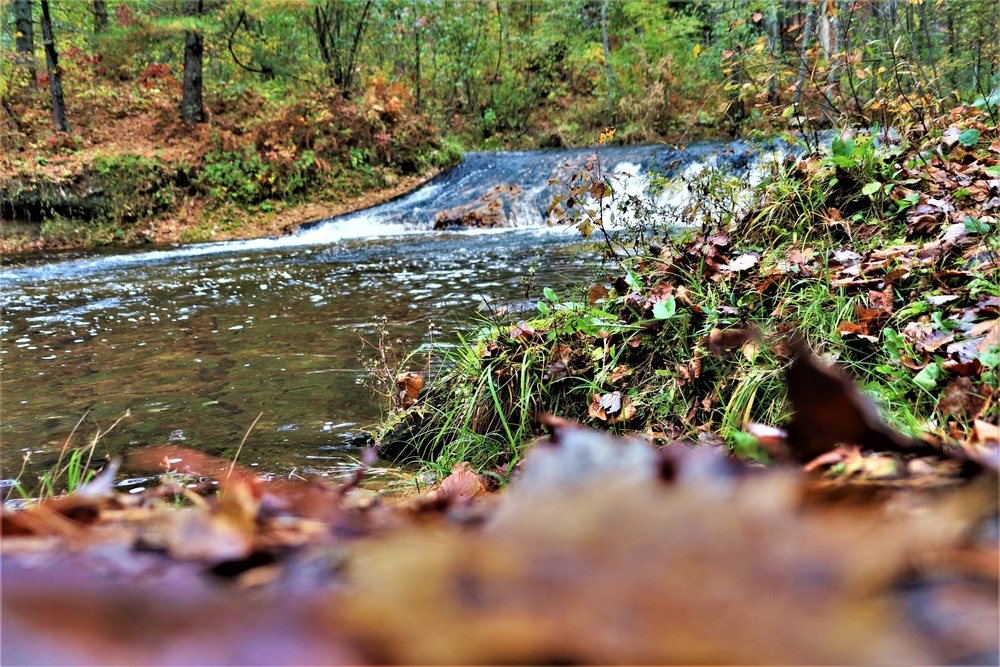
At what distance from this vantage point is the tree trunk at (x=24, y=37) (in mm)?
15430

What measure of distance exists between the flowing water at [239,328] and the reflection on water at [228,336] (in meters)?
0.02

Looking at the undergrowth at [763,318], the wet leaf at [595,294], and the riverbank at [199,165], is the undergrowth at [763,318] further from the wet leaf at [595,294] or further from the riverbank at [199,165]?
the riverbank at [199,165]

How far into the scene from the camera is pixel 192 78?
15.0 metres

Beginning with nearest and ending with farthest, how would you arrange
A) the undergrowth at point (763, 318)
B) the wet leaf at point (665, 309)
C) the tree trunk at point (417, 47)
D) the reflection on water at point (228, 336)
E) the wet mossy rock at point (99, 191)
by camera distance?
the undergrowth at point (763, 318) → the wet leaf at point (665, 309) → the reflection on water at point (228, 336) → the wet mossy rock at point (99, 191) → the tree trunk at point (417, 47)

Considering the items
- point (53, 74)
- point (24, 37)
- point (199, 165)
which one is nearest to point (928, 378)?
point (199, 165)

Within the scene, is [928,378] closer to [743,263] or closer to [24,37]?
[743,263]

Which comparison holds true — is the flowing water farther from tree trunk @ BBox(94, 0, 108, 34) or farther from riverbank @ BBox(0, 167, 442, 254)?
tree trunk @ BBox(94, 0, 108, 34)

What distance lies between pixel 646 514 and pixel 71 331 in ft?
21.4

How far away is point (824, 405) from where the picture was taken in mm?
617

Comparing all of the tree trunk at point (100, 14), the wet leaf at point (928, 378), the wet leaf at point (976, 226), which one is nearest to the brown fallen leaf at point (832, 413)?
the wet leaf at point (928, 378)

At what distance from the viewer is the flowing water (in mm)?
3350

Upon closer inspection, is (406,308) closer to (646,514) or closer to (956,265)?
(956,265)

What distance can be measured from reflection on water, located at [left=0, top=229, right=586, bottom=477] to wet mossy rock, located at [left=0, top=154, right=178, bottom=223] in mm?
3760

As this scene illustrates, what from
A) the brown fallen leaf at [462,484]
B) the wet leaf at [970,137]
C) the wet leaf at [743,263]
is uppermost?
the wet leaf at [970,137]
